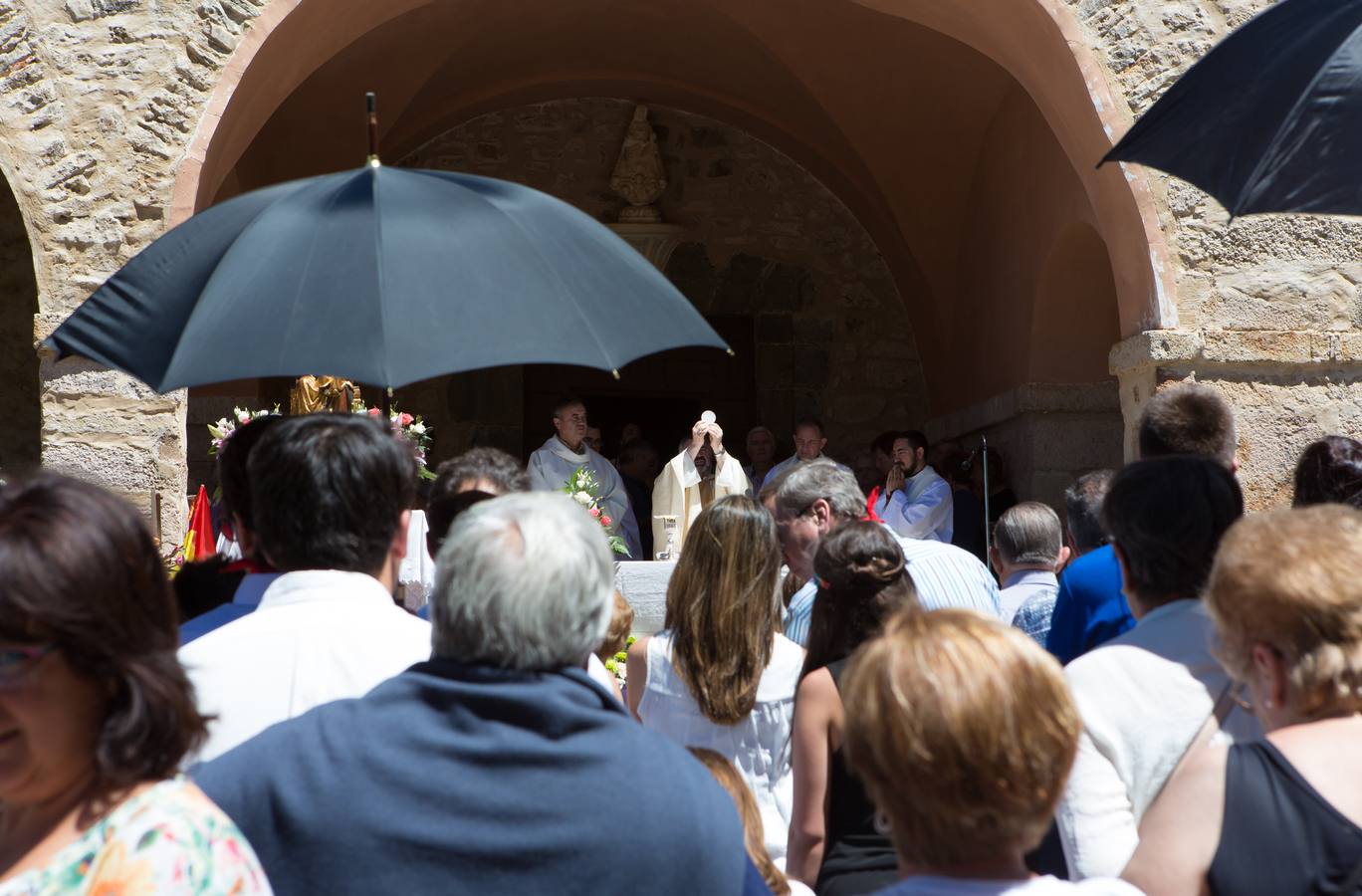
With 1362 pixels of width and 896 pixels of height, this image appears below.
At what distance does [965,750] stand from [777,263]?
33.7 ft

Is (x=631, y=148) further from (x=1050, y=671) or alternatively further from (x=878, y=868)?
(x=1050, y=671)

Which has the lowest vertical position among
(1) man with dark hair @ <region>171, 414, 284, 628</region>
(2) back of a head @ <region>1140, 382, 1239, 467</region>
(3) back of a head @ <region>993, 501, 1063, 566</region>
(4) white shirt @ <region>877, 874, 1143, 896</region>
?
(4) white shirt @ <region>877, 874, 1143, 896</region>

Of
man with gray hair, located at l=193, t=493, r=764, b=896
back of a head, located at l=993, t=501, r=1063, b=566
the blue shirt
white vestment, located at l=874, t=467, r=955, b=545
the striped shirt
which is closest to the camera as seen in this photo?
man with gray hair, located at l=193, t=493, r=764, b=896

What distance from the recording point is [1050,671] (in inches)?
59.9

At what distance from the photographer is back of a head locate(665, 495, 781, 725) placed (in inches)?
111

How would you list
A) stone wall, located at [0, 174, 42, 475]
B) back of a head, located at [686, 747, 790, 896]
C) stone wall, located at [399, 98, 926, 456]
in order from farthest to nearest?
stone wall, located at [399, 98, 926, 456]
stone wall, located at [0, 174, 42, 475]
back of a head, located at [686, 747, 790, 896]

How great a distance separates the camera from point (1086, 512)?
3598mm

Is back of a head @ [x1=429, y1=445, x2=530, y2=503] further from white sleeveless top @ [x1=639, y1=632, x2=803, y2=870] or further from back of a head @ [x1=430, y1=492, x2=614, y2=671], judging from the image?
back of a head @ [x1=430, y1=492, x2=614, y2=671]

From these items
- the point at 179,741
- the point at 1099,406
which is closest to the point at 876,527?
the point at 179,741

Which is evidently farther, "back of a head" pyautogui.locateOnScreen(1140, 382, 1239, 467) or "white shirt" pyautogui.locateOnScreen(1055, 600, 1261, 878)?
"back of a head" pyautogui.locateOnScreen(1140, 382, 1239, 467)

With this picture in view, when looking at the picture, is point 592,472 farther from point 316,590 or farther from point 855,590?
point 316,590

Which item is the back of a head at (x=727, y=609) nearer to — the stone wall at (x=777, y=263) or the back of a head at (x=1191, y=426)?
the back of a head at (x=1191, y=426)

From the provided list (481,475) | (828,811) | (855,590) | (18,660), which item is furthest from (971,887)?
(481,475)

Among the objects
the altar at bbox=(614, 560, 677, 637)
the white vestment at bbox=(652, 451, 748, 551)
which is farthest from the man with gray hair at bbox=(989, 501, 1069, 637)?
the white vestment at bbox=(652, 451, 748, 551)
